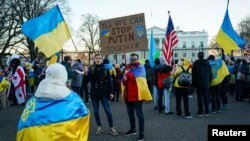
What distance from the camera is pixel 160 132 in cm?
930

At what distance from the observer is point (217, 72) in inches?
509

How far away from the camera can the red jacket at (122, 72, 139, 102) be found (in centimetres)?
860

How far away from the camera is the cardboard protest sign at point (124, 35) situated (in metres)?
9.73

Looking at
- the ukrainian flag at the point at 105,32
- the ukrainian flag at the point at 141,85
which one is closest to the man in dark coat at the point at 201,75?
the ukrainian flag at the point at 105,32

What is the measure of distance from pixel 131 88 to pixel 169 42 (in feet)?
15.4

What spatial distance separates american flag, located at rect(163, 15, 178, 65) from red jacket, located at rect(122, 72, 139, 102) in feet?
12.5

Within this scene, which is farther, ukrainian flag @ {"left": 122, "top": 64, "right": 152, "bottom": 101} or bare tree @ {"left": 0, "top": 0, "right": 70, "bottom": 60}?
bare tree @ {"left": 0, "top": 0, "right": 70, "bottom": 60}

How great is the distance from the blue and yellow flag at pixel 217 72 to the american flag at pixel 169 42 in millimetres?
1379

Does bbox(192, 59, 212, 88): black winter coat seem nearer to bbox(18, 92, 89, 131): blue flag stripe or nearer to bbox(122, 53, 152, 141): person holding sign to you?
bbox(122, 53, 152, 141): person holding sign

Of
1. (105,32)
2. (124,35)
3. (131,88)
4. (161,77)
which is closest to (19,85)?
(161,77)

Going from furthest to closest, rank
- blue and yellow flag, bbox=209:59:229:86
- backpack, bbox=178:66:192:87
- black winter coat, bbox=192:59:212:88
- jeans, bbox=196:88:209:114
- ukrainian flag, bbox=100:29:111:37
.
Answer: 1. blue and yellow flag, bbox=209:59:229:86
2. jeans, bbox=196:88:209:114
3. black winter coat, bbox=192:59:212:88
4. backpack, bbox=178:66:192:87
5. ukrainian flag, bbox=100:29:111:37

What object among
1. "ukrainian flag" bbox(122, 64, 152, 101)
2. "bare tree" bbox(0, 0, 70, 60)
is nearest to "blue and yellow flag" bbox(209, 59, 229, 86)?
"ukrainian flag" bbox(122, 64, 152, 101)

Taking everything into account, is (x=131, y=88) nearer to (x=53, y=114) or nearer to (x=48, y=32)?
(x=48, y=32)

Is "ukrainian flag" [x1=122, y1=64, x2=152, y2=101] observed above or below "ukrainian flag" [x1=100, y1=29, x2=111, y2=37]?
below
